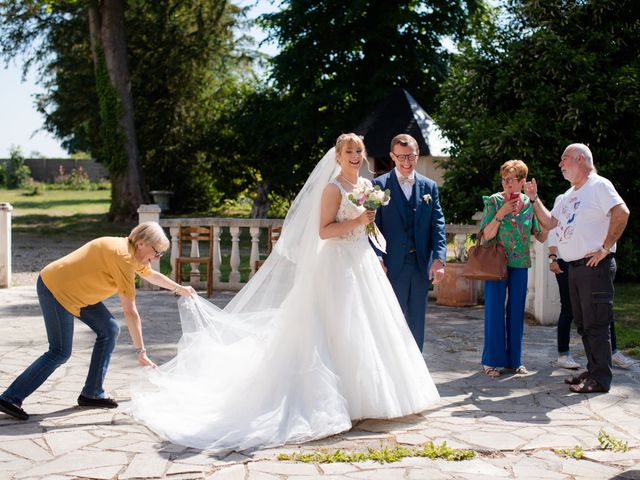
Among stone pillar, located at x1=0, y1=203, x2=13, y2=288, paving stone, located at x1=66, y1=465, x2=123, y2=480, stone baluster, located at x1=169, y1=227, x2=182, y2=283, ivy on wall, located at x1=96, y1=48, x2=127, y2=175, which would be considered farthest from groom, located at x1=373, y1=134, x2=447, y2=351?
ivy on wall, located at x1=96, y1=48, x2=127, y2=175

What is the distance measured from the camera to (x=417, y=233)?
649 centimetres

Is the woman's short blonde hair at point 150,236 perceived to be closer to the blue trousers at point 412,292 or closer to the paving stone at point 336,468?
the paving stone at point 336,468

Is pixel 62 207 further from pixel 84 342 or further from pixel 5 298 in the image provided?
pixel 84 342

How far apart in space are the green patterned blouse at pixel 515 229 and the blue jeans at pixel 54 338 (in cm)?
341

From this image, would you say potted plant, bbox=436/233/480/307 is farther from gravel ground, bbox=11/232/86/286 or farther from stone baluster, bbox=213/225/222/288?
gravel ground, bbox=11/232/86/286

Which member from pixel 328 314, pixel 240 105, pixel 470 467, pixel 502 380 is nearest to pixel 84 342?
pixel 328 314

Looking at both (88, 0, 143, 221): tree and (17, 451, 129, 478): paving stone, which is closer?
(17, 451, 129, 478): paving stone

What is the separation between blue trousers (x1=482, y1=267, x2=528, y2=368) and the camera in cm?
710

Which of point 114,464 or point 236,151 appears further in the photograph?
point 236,151

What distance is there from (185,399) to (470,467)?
216cm

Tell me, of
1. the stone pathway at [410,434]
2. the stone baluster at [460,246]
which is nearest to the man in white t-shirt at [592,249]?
the stone pathway at [410,434]

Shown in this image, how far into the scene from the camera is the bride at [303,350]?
5293 millimetres

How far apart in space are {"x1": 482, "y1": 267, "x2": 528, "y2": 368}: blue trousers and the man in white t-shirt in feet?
2.17

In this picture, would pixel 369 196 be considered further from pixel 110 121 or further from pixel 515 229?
pixel 110 121
